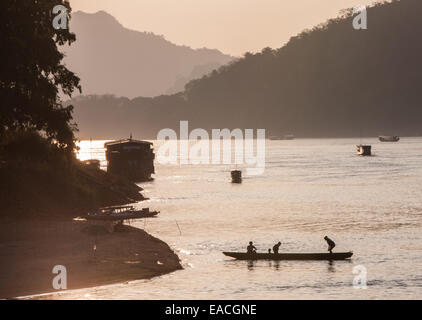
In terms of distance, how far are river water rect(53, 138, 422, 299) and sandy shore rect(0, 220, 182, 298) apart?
1560 millimetres

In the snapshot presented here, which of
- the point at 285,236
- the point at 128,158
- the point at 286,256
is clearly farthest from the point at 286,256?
the point at 128,158

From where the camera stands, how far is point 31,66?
169 ft

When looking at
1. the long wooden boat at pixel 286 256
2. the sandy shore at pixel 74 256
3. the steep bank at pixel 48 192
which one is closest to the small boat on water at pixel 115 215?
the steep bank at pixel 48 192

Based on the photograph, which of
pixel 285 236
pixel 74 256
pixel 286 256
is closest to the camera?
pixel 74 256

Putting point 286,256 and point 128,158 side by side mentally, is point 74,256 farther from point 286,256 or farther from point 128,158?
point 128,158

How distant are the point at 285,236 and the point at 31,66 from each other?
1211 inches

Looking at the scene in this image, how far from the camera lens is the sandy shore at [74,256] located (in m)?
41.5

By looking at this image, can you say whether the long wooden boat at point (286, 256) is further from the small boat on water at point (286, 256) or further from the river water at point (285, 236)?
the river water at point (285, 236)

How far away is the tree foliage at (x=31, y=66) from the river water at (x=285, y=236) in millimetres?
15221

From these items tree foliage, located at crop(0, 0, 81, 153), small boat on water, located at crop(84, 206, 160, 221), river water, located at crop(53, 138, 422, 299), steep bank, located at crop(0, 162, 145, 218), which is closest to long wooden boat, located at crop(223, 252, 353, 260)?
river water, located at crop(53, 138, 422, 299)

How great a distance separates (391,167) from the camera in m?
197

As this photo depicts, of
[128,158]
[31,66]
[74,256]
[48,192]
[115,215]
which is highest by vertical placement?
[31,66]

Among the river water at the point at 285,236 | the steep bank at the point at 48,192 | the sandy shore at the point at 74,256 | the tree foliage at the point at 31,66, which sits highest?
the tree foliage at the point at 31,66
